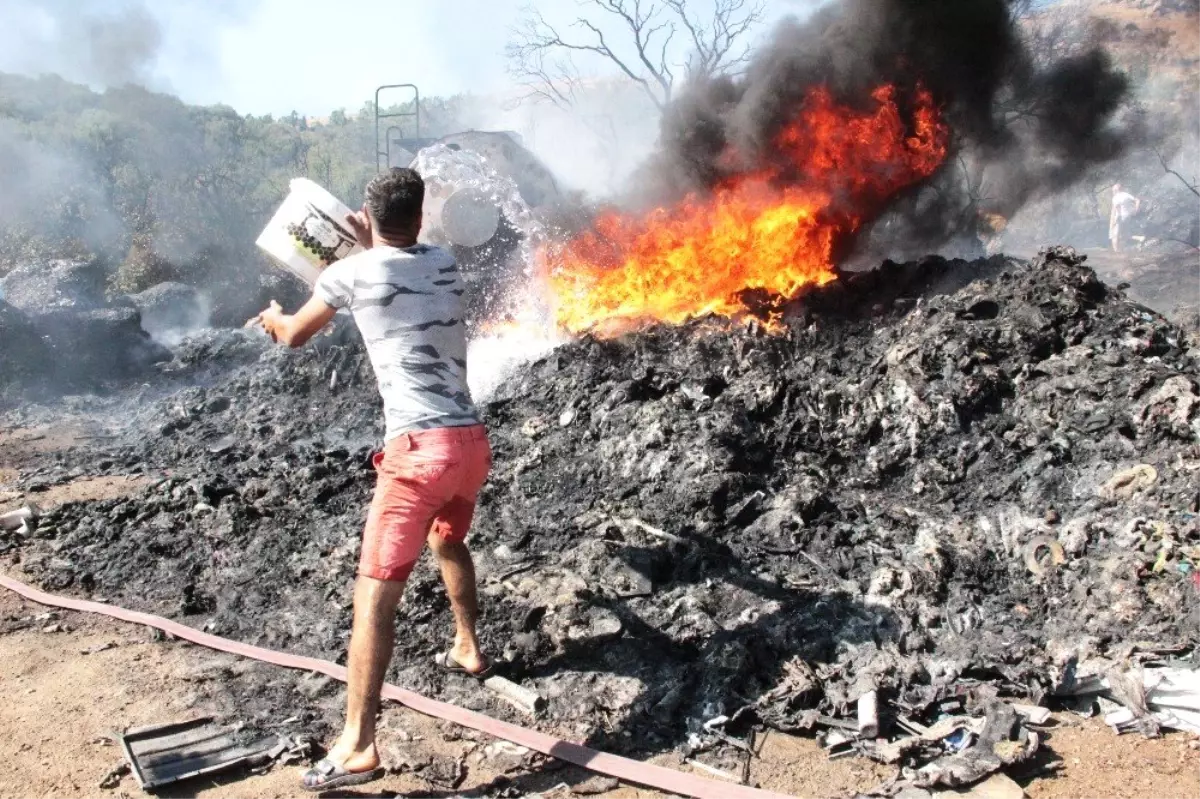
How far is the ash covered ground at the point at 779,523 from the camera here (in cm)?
406

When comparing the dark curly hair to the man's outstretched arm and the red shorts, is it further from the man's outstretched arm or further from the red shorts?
the red shorts

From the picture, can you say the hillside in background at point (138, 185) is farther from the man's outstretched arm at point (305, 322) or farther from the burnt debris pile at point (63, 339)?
the man's outstretched arm at point (305, 322)

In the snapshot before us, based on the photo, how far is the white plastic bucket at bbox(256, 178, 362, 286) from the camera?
419 centimetres

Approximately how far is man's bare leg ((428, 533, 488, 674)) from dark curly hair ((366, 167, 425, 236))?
133 centimetres

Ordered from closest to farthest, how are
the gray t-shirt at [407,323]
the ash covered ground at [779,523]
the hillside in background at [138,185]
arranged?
the gray t-shirt at [407,323] → the ash covered ground at [779,523] → the hillside in background at [138,185]

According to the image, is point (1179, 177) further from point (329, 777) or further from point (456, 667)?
point (329, 777)

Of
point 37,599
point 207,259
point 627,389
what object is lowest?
point 37,599

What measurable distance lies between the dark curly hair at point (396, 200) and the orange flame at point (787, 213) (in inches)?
222

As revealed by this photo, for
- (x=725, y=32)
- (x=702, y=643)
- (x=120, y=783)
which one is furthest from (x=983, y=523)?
(x=725, y=32)

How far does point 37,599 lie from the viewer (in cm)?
521

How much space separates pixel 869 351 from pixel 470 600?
4.34 metres

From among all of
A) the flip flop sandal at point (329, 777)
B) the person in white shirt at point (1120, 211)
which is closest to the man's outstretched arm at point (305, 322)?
the flip flop sandal at point (329, 777)

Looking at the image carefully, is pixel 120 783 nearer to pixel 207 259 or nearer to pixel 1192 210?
pixel 207 259

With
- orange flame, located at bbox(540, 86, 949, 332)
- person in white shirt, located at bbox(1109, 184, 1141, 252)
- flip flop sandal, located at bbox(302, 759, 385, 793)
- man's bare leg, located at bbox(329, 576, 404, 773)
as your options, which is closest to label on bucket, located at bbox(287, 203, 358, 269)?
man's bare leg, located at bbox(329, 576, 404, 773)
